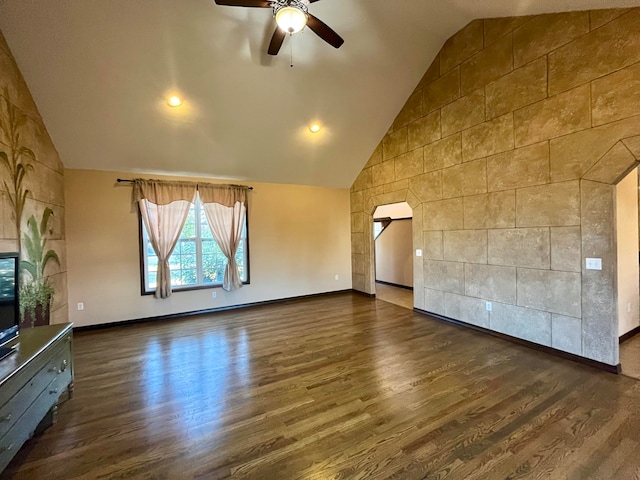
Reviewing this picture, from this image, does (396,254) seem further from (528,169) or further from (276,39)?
(276,39)

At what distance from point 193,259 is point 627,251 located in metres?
6.29

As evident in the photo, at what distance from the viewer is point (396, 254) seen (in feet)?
23.8

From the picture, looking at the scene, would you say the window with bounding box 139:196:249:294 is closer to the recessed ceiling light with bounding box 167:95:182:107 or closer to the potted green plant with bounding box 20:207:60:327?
the potted green plant with bounding box 20:207:60:327

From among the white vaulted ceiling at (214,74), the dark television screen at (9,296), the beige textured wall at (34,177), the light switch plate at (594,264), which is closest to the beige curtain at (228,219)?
the white vaulted ceiling at (214,74)

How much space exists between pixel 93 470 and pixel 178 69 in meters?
3.91

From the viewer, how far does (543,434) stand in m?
1.91

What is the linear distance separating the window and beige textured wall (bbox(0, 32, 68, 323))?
1.03 metres

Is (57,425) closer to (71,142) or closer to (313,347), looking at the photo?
(313,347)

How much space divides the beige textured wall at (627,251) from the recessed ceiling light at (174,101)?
5.47 metres

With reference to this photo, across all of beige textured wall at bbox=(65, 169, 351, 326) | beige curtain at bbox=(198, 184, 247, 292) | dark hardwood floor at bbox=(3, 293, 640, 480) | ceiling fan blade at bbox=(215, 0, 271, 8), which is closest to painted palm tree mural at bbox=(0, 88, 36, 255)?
beige textured wall at bbox=(65, 169, 351, 326)

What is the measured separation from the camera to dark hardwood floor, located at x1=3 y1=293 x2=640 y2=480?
169 centimetres

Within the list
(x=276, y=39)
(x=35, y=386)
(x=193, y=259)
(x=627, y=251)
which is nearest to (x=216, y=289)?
(x=193, y=259)

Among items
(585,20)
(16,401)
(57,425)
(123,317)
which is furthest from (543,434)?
(123,317)

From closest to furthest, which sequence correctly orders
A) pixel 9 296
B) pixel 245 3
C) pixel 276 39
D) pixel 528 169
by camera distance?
pixel 9 296, pixel 245 3, pixel 276 39, pixel 528 169
